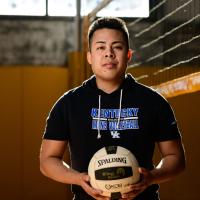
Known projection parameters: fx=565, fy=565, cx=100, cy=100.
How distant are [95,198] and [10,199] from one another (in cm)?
583

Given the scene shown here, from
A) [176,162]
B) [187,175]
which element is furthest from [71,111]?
[187,175]

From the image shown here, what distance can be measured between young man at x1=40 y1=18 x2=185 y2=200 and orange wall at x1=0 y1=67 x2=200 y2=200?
5330 mm

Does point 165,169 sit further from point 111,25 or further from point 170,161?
point 111,25

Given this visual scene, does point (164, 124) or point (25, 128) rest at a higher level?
point (164, 124)

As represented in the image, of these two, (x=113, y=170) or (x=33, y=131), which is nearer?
(x=113, y=170)

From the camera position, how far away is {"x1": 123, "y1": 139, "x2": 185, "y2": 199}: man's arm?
2.51 meters

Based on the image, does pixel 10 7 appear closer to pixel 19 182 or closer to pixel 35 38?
pixel 35 38

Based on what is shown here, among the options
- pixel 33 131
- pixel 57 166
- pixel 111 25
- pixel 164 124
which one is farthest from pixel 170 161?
pixel 33 131

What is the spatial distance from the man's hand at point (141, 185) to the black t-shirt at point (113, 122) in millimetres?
135

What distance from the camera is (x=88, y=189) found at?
2510mm

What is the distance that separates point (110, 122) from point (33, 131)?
221 inches

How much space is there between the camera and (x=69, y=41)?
28.1 feet

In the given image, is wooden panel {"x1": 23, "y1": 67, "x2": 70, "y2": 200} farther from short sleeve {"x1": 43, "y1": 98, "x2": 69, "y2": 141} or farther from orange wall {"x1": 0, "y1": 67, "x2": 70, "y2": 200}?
short sleeve {"x1": 43, "y1": 98, "x2": 69, "y2": 141}

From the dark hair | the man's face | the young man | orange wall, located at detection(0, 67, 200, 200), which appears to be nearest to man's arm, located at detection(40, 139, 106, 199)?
the young man
